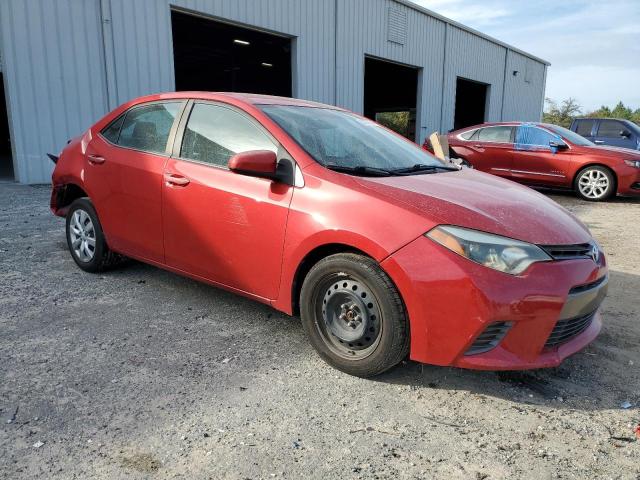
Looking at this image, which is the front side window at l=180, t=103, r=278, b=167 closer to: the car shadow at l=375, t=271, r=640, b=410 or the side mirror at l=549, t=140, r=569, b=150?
the car shadow at l=375, t=271, r=640, b=410

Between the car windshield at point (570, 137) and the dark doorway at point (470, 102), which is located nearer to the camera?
the car windshield at point (570, 137)

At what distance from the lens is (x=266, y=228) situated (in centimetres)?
296

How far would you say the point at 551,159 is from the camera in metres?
9.88

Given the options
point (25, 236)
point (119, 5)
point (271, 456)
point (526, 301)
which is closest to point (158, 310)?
point (271, 456)

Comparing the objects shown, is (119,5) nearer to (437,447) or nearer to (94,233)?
(94,233)

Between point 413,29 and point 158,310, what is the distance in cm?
1535

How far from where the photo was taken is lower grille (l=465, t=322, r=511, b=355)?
7.76 ft

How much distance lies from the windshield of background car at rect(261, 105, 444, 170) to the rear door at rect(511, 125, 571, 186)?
7105 millimetres

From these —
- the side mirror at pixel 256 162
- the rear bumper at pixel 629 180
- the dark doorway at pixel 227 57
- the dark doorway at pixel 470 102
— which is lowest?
the rear bumper at pixel 629 180

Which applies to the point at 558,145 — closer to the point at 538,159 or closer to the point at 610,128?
the point at 538,159

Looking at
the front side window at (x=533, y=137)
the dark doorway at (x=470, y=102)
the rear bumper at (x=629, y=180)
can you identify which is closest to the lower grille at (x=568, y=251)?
the rear bumper at (x=629, y=180)

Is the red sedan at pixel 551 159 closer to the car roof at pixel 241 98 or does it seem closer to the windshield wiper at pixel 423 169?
the windshield wiper at pixel 423 169

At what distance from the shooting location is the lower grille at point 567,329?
2500 mm

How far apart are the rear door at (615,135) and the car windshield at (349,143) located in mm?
11417
